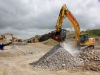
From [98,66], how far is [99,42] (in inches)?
1170

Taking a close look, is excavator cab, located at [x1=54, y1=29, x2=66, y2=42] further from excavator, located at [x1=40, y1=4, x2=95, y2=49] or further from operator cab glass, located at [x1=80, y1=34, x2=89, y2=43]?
operator cab glass, located at [x1=80, y1=34, x2=89, y2=43]

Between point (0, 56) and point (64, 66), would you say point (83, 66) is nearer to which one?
point (64, 66)

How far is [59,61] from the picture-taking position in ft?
50.7

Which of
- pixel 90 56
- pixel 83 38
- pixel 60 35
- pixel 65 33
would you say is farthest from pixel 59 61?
pixel 83 38

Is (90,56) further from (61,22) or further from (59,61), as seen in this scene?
(61,22)

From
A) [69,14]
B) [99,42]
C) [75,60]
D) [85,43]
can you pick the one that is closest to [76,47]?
[85,43]

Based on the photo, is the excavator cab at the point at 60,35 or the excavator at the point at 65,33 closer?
the excavator cab at the point at 60,35

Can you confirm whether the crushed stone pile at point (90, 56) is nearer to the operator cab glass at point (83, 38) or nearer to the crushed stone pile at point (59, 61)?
the crushed stone pile at point (59, 61)

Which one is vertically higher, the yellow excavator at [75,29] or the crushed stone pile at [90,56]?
the yellow excavator at [75,29]

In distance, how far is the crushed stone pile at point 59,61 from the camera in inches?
589

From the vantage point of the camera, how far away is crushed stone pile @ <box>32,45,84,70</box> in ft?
49.1

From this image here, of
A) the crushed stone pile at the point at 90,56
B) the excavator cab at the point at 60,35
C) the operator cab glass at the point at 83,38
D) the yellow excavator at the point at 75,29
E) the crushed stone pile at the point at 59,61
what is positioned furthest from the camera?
the operator cab glass at the point at 83,38

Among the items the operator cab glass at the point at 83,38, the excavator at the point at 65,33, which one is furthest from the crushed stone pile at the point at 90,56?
the operator cab glass at the point at 83,38

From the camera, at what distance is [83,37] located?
22.2m
